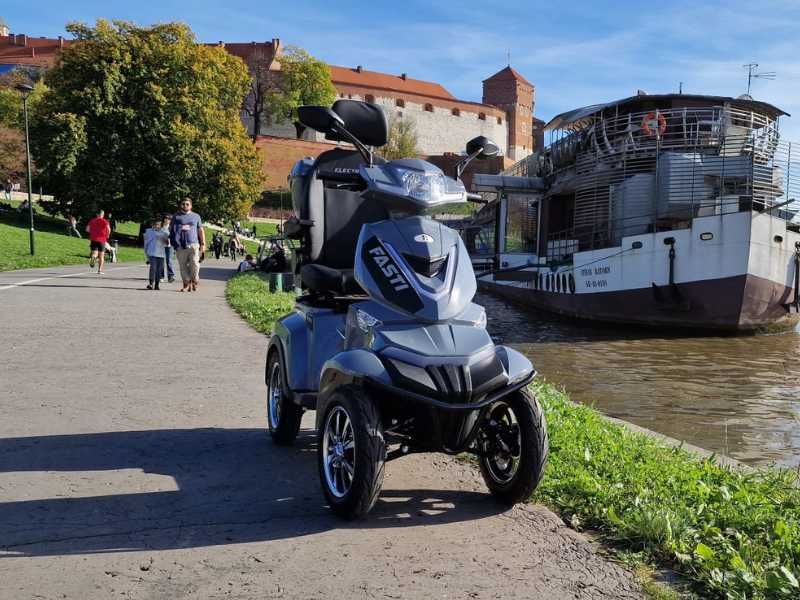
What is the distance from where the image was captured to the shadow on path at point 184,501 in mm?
3461

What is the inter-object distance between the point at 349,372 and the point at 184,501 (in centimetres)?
110

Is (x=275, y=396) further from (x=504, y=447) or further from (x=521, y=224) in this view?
(x=521, y=224)

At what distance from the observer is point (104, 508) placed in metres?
3.81

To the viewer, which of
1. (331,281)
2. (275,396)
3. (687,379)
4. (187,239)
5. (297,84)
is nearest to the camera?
(331,281)

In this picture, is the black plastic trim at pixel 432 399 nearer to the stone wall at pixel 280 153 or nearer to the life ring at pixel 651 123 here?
the life ring at pixel 651 123

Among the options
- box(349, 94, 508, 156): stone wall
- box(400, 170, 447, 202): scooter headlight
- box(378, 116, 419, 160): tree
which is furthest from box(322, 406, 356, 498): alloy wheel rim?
box(349, 94, 508, 156): stone wall

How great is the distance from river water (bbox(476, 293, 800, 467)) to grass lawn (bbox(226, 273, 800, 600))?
1.99 metres

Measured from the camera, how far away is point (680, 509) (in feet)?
12.3

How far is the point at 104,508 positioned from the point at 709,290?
18.4m

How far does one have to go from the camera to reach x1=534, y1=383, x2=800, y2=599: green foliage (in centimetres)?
304

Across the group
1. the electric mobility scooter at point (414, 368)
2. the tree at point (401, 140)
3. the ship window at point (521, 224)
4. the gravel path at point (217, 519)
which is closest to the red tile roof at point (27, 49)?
the tree at point (401, 140)

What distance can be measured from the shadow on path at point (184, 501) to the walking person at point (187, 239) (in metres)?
11.7

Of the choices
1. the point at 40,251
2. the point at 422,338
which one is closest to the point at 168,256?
the point at 40,251

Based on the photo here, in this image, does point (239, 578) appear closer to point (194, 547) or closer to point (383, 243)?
point (194, 547)
